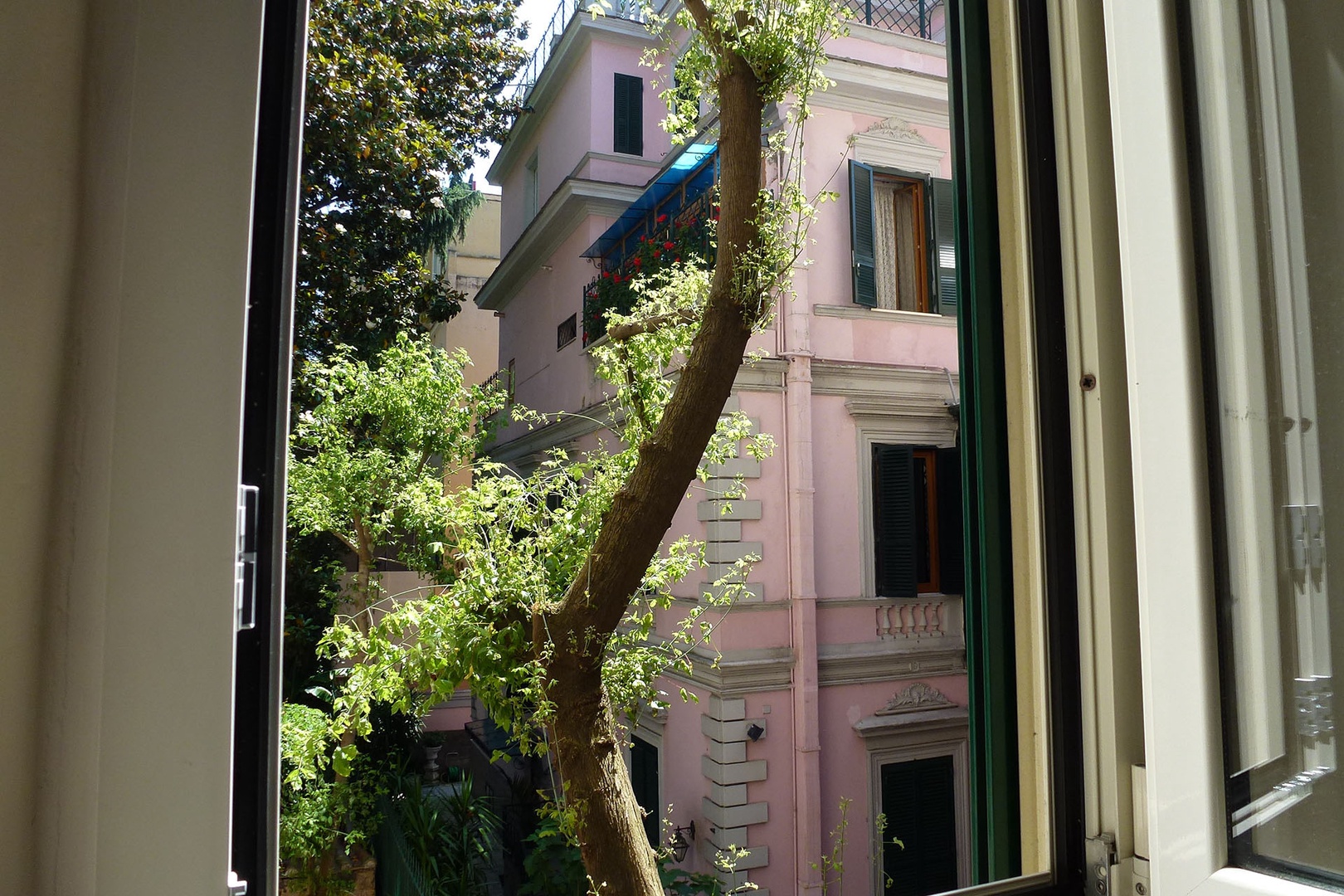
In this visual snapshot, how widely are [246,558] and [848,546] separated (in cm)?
466

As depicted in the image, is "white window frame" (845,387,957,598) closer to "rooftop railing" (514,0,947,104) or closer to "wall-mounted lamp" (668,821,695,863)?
"wall-mounted lamp" (668,821,695,863)

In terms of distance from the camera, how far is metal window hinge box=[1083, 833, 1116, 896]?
0.68 m

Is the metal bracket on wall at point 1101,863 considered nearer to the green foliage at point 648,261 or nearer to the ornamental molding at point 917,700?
the green foliage at point 648,261

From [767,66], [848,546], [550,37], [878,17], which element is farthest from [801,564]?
[550,37]

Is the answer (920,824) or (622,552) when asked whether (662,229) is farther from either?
(920,824)

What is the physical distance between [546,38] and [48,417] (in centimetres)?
756

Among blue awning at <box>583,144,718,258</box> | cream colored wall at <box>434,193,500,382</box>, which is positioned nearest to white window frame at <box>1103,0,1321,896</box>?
blue awning at <box>583,144,718,258</box>

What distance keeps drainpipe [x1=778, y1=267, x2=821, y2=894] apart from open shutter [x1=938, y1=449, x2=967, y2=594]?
890mm

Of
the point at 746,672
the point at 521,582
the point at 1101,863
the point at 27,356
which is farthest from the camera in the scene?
the point at 746,672

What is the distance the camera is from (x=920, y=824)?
4.96 m

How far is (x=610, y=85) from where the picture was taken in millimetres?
6535

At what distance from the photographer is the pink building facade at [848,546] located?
15.1 feet

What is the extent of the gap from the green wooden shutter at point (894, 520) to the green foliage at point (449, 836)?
246 centimetres

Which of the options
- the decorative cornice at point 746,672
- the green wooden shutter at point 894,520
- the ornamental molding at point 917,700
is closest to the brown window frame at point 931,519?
the green wooden shutter at point 894,520
